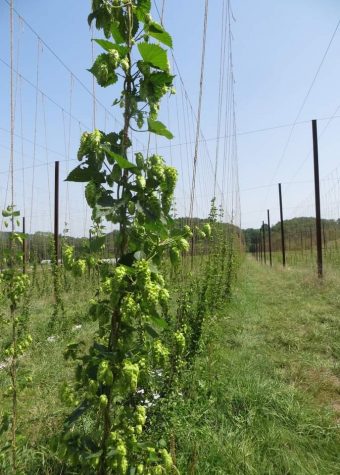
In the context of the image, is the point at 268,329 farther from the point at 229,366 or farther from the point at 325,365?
the point at 229,366

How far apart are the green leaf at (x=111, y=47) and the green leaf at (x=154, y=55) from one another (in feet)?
0.29

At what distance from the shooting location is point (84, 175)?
136cm

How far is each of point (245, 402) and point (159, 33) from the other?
2.59 metres

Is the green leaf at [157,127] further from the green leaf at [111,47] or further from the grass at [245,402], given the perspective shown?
the grass at [245,402]

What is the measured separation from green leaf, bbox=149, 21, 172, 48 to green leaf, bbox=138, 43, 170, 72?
12cm

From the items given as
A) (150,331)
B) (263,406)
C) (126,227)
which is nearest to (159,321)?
(150,331)

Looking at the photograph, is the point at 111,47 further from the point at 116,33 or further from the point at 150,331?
the point at 150,331

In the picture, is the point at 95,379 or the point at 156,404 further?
the point at 156,404

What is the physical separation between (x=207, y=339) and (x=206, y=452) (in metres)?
1.60

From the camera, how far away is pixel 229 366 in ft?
12.7

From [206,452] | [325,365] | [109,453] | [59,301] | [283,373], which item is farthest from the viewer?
[59,301]

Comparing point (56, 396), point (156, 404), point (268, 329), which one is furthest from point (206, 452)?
point (268, 329)

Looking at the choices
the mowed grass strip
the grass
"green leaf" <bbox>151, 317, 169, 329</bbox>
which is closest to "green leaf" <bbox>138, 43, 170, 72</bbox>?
"green leaf" <bbox>151, 317, 169, 329</bbox>

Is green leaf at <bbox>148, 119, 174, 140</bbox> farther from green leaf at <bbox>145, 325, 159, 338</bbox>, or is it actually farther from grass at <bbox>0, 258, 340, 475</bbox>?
grass at <bbox>0, 258, 340, 475</bbox>
